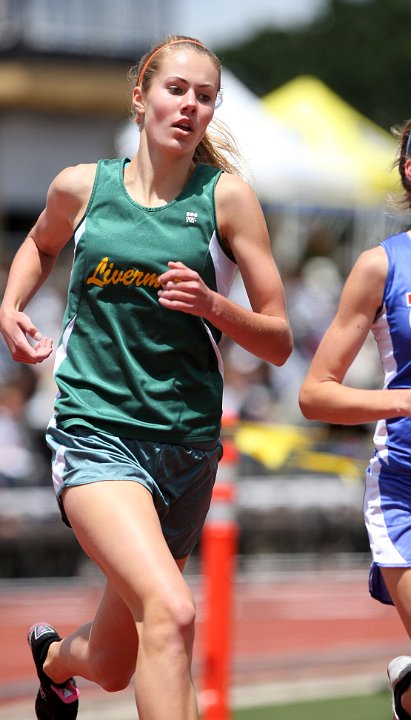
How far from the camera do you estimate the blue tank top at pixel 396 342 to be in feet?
14.3

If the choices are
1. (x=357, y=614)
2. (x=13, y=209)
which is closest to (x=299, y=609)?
(x=357, y=614)

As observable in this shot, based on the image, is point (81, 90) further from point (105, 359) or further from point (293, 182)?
point (105, 359)

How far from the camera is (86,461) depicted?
4.23 metres

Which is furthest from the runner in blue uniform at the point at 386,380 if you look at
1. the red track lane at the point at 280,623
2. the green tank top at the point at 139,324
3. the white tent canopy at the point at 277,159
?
the white tent canopy at the point at 277,159

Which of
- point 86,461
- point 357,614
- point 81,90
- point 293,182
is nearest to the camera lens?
point 86,461

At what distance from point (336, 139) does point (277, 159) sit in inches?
46.3

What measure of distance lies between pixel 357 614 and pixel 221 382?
790 cm

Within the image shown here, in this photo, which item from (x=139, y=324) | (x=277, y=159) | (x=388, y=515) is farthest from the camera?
(x=277, y=159)

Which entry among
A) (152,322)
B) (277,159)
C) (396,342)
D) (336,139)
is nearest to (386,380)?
(396,342)

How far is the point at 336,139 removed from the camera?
18.4 m

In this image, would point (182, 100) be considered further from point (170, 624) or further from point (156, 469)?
point (170, 624)

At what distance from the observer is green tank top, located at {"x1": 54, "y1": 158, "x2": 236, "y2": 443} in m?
4.25

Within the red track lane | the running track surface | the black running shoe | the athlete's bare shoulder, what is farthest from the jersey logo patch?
the red track lane

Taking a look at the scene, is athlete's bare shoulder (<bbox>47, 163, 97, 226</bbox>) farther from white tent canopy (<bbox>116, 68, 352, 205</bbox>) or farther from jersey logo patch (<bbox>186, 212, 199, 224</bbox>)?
white tent canopy (<bbox>116, 68, 352, 205</bbox>)
